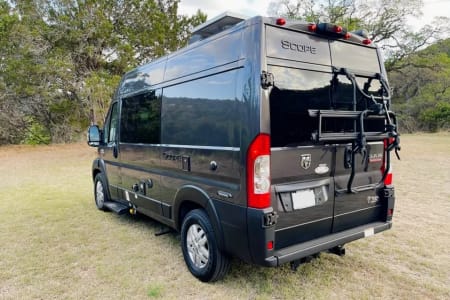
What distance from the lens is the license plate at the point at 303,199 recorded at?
2.60 meters

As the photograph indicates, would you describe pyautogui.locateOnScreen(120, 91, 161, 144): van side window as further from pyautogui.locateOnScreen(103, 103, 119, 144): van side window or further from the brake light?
the brake light

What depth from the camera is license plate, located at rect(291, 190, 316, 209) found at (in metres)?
2.60

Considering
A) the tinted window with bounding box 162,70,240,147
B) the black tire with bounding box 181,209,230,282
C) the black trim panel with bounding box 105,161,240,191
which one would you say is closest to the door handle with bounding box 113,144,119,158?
the black trim panel with bounding box 105,161,240,191

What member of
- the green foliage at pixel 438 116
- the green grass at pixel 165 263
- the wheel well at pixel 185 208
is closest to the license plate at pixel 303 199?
the green grass at pixel 165 263

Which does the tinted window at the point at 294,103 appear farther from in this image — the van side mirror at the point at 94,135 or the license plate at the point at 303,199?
the van side mirror at the point at 94,135

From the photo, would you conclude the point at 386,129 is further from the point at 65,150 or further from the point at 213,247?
the point at 65,150

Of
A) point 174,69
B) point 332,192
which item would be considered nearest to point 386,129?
point 332,192

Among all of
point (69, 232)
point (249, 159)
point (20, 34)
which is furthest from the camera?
point (20, 34)

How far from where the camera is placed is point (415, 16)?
1753cm

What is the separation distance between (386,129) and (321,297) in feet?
5.27

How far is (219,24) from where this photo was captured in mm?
3227

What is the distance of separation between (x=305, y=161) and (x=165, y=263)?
1.89 meters

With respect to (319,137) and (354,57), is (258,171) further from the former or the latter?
(354,57)

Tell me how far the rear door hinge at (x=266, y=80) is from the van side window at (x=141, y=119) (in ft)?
5.37
